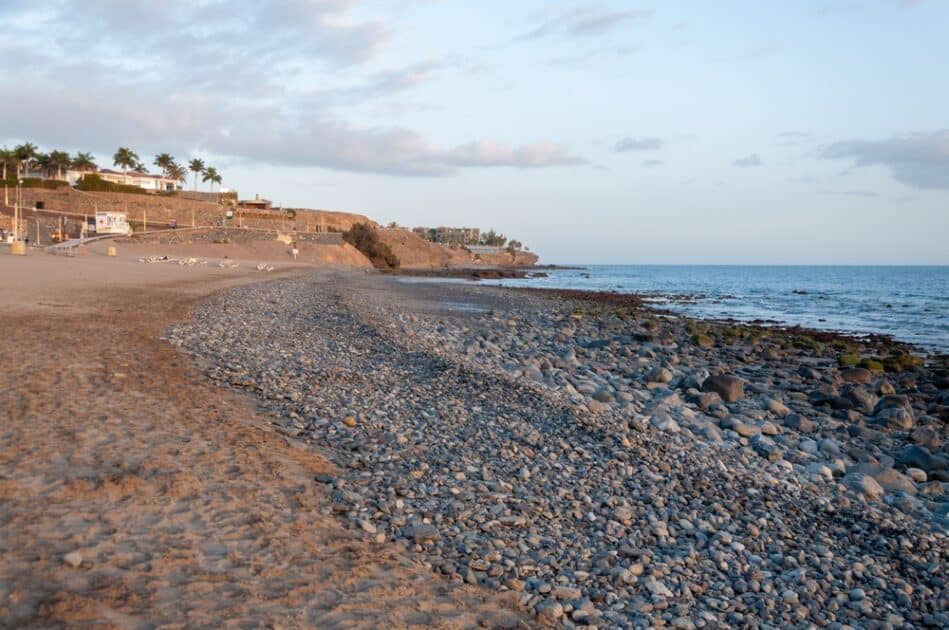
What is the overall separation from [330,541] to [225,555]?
74 centimetres

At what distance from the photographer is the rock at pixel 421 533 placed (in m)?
5.29

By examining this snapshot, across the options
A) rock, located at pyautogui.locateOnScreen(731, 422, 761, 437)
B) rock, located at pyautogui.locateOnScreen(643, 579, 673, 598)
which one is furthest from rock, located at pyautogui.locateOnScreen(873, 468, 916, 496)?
rock, located at pyautogui.locateOnScreen(643, 579, 673, 598)

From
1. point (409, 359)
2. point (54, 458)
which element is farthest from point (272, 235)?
point (54, 458)

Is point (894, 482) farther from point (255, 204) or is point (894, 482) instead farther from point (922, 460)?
point (255, 204)

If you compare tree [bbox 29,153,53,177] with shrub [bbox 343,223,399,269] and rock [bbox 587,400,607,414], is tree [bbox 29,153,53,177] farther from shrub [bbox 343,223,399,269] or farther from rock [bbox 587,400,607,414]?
rock [bbox 587,400,607,414]

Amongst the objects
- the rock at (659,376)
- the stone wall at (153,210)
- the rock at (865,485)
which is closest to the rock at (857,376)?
the rock at (659,376)

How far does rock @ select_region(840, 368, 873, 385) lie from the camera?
15.7 m

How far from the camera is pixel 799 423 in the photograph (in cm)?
1087

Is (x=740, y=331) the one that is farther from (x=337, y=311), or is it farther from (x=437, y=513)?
(x=437, y=513)

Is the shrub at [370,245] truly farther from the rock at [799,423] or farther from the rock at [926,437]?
the rock at [926,437]

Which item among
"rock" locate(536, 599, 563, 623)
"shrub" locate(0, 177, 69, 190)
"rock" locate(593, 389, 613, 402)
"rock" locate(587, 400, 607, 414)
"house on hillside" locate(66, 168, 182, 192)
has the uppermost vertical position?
"house on hillside" locate(66, 168, 182, 192)

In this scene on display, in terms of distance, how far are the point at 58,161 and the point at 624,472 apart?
10951 cm

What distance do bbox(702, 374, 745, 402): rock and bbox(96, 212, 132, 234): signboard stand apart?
57966 mm

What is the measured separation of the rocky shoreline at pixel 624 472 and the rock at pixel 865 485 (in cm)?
3
